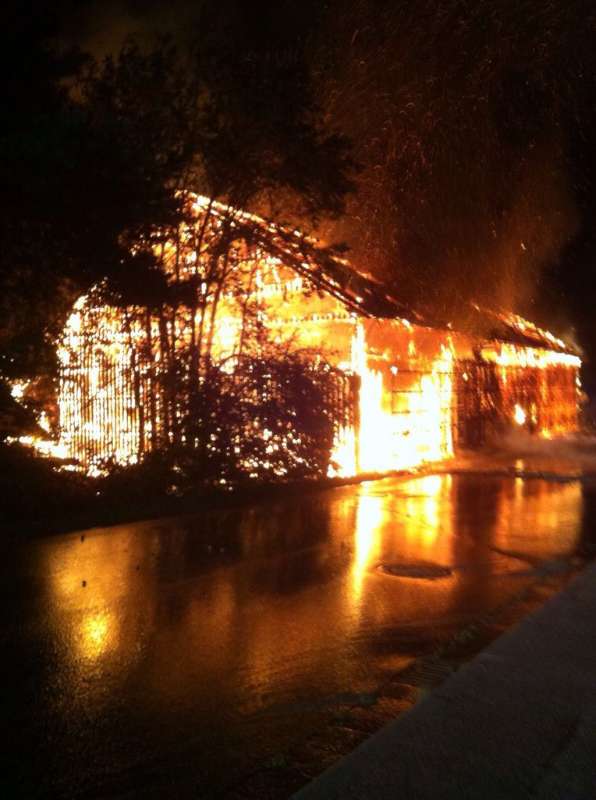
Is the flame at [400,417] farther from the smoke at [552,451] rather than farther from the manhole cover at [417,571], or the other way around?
the manhole cover at [417,571]

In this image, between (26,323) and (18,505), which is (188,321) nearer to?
(26,323)

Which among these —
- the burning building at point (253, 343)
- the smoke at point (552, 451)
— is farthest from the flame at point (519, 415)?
the burning building at point (253, 343)

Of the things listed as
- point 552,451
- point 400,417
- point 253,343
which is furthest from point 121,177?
point 552,451

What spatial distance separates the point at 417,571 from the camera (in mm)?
8992

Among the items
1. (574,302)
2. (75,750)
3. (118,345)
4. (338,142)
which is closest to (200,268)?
(118,345)

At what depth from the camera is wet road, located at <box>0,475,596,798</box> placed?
473cm

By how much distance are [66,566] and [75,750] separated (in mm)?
4382

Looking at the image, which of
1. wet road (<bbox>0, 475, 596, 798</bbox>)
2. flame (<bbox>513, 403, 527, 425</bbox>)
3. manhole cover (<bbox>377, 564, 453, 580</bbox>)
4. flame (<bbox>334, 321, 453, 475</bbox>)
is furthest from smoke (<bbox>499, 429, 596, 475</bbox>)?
manhole cover (<bbox>377, 564, 453, 580</bbox>)

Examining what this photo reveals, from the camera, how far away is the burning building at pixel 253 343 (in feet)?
44.9

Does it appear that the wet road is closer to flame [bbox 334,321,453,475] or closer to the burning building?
the burning building

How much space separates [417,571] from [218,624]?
2.71 meters

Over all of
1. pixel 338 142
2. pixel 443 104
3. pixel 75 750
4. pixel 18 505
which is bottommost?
pixel 75 750

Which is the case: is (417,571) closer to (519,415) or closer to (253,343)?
(253,343)

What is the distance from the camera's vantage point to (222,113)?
1354 centimetres
